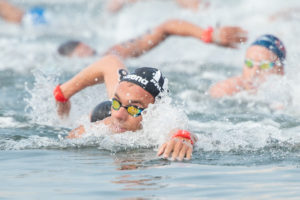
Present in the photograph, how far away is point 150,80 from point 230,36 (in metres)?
2.90

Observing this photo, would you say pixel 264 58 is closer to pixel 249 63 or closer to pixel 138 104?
pixel 249 63

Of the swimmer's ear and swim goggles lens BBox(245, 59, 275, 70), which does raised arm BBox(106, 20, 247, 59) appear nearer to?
swim goggles lens BBox(245, 59, 275, 70)

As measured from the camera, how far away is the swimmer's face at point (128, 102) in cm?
635

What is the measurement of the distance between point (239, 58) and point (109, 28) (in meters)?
6.39

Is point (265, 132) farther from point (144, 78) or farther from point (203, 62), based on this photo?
point (203, 62)

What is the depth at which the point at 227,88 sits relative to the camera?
10.3 m

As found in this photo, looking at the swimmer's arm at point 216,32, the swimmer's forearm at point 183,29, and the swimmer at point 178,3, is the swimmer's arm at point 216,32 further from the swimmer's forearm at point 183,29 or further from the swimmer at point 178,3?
the swimmer at point 178,3

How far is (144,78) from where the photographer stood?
6484mm

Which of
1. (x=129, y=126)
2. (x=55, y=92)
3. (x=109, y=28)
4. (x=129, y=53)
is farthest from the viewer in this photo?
(x=109, y=28)

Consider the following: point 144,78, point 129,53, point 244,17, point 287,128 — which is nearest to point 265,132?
point 287,128

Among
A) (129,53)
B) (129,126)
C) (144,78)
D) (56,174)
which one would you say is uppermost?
(129,53)

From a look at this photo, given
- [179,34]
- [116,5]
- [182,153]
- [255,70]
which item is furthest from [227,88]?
[116,5]

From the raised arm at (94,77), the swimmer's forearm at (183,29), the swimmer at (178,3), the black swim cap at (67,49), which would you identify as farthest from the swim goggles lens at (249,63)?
the swimmer at (178,3)

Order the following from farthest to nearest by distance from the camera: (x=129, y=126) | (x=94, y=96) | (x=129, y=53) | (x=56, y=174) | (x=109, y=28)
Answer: (x=109, y=28) < (x=129, y=53) < (x=94, y=96) < (x=129, y=126) < (x=56, y=174)
